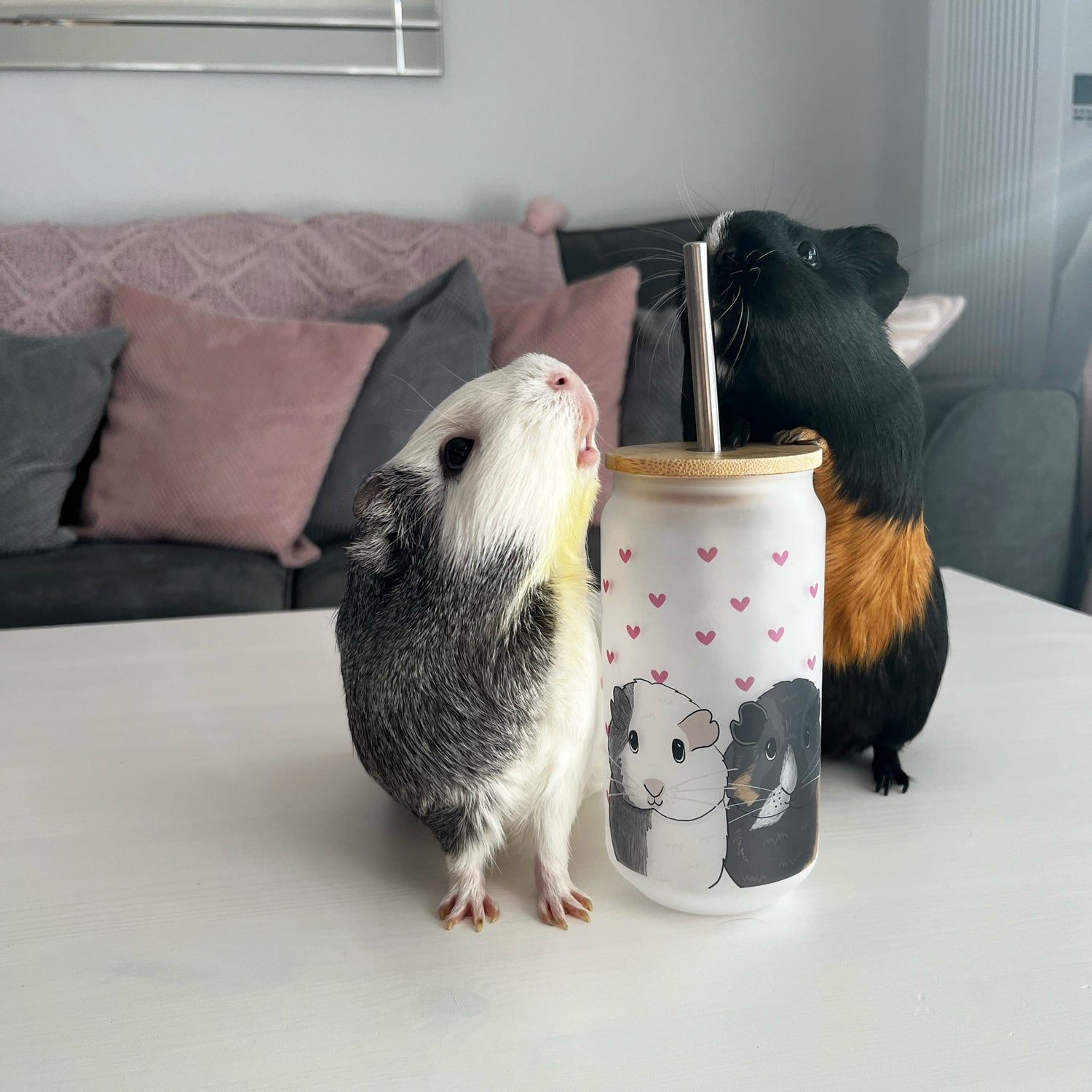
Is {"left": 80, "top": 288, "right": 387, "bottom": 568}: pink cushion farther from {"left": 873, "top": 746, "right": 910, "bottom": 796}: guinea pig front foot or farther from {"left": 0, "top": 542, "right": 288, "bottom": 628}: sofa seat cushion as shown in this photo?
{"left": 873, "top": 746, "right": 910, "bottom": 796}: guinea pig front foot

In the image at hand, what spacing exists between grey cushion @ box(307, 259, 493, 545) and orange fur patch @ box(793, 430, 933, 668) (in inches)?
52.6

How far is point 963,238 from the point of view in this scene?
105 inches

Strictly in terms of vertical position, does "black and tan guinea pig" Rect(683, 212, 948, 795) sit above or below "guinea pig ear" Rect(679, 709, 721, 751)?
above

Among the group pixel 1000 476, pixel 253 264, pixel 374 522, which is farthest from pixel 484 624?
pixel 253 264

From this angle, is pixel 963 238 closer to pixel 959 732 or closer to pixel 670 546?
pixel 959 732

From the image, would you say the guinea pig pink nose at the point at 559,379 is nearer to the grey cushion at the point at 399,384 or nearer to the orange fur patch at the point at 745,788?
the orange fur patch at the point at 745,788

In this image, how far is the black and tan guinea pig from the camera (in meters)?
0.50

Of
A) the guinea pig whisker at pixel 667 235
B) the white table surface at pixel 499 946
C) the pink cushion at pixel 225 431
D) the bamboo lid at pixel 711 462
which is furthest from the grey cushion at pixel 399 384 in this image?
the bamboo lid at pixel 711 462

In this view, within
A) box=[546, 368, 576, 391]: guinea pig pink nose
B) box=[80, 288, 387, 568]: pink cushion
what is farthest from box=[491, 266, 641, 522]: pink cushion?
box=[546, 368, 576, 391]: guinea pig pink nose

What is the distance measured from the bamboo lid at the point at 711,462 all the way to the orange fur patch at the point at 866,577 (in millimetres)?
81

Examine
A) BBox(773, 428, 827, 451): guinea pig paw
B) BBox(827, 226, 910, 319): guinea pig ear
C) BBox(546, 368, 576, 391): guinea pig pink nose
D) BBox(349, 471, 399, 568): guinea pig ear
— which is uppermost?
BBox(827, 226, 910, 319): guinea pig ear

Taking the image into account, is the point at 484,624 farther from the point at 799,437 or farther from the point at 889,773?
the point at 889,773

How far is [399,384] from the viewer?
186 centimetres

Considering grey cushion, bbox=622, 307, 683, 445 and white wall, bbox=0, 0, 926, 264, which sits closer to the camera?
grey cushion, bbox=622, 307, 683, 445
